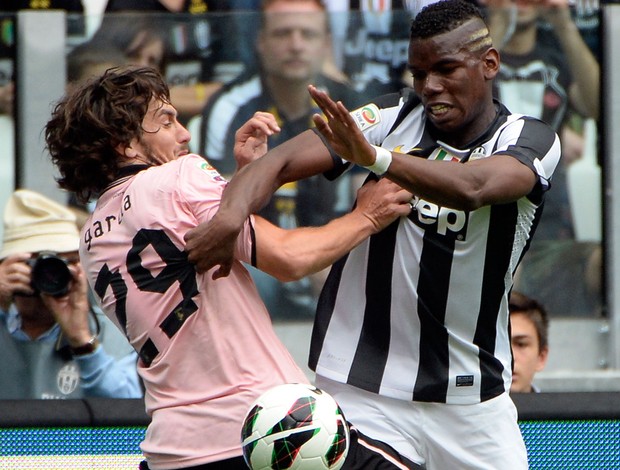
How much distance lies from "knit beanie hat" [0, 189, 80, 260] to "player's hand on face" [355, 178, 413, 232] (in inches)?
87.2

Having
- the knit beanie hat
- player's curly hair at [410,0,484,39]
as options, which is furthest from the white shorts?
the knit beanie hat

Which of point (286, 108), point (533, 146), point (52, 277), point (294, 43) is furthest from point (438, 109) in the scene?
point (294, 43)

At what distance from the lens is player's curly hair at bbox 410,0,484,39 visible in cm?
402

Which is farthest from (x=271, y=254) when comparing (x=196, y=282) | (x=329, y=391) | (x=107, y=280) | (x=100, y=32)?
(x=100, y=32)

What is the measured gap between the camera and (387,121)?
423 centimetres

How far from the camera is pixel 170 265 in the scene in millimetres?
3623

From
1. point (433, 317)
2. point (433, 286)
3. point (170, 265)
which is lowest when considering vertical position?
point (433, 317)

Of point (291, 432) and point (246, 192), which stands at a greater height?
point (246, 192)

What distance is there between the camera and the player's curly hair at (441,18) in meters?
4.02

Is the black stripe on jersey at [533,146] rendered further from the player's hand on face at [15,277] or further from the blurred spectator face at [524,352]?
the player's hand on face at [15,277]

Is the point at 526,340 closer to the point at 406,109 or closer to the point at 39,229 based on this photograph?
the point at 406,109

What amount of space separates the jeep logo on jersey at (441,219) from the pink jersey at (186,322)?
0.69m

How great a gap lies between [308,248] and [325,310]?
63cm

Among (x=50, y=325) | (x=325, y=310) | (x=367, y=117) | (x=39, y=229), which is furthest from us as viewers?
(x=39, y=229)
